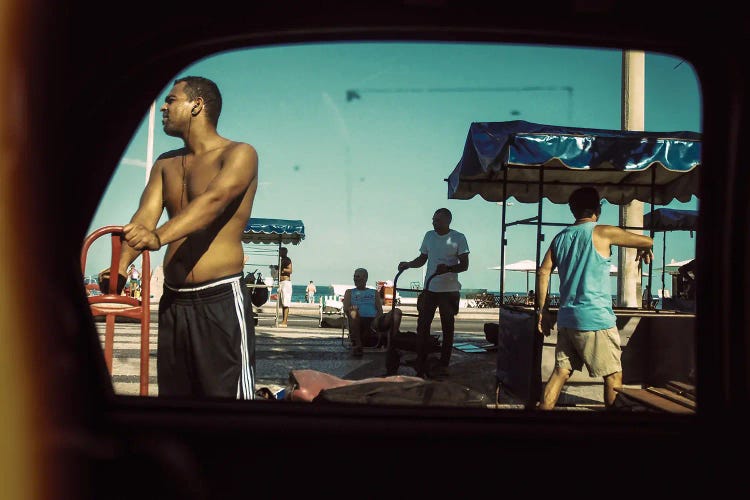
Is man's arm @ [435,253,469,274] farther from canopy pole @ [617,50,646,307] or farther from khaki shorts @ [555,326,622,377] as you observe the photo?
canopy pole @ [617,50,646,307]

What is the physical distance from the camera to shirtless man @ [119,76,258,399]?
6.72ft

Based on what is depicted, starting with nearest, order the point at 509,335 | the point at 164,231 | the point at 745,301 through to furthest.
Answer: the point at 745,301 → the point at 164,231 → the point at 509,335

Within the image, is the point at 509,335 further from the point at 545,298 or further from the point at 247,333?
the point at 247,333

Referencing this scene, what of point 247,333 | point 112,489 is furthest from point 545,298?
point 112,489

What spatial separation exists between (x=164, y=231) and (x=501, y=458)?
125cm

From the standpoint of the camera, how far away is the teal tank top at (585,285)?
408 cm

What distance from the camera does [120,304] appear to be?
73.8 inches

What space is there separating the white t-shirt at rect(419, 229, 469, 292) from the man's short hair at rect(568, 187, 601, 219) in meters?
2.15

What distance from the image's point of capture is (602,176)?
7.03 metres

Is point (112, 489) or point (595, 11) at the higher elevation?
point (595, 11)

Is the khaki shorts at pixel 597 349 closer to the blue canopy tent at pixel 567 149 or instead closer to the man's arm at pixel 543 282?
the man's arm at pixel 543 282

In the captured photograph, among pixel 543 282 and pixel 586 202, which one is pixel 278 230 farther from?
pixel 586 202

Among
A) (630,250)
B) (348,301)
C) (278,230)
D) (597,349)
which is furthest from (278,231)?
(597,349)

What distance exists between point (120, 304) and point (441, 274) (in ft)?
15.6
